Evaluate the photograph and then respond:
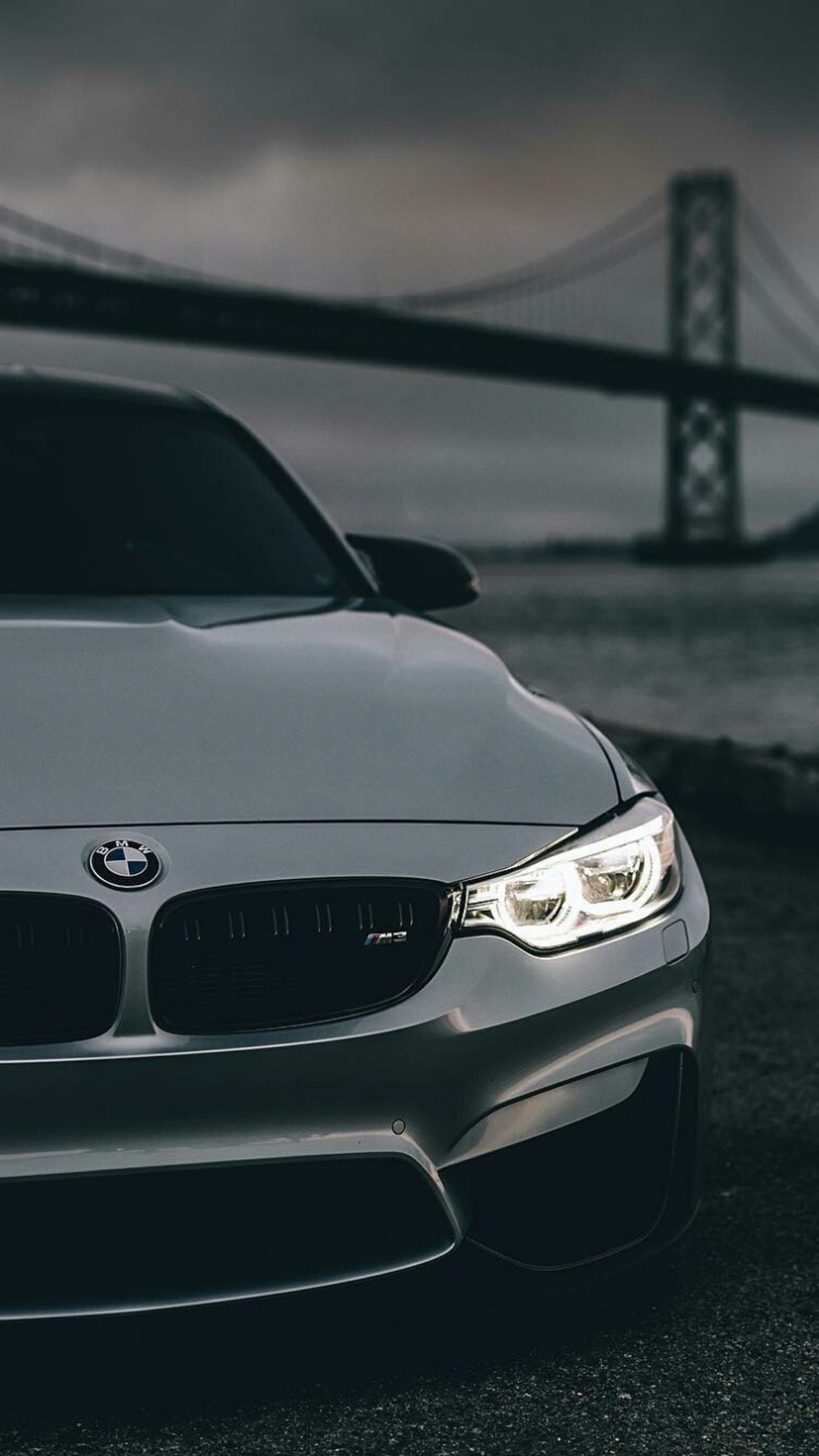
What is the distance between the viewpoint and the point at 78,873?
159 centimetres

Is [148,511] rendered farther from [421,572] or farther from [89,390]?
[421,572]

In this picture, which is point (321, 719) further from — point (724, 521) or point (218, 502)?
point (724, 521)

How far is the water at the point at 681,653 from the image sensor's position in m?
20.3

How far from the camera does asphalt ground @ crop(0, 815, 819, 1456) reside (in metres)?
1.60

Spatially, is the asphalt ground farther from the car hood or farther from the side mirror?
the side mirror

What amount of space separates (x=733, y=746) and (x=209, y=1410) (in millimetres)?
5895

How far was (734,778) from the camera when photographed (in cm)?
634

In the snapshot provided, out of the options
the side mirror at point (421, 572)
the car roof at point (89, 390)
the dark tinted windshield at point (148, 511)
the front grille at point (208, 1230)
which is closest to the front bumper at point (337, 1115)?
the front grille at point (208, 1230)

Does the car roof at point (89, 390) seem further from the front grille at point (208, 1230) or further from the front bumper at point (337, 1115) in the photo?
the front grille at point (208, 1230)

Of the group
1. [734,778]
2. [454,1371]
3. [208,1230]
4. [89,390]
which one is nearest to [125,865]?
[208,1230]

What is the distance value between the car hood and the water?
399 millimetres

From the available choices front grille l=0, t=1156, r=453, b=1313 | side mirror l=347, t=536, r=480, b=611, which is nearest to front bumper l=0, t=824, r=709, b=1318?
front grille l=0, t=1156, r=453, b=1313

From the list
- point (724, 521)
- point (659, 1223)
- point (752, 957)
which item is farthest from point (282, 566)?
point (724, 521)

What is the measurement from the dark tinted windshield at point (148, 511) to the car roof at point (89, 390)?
25mm
